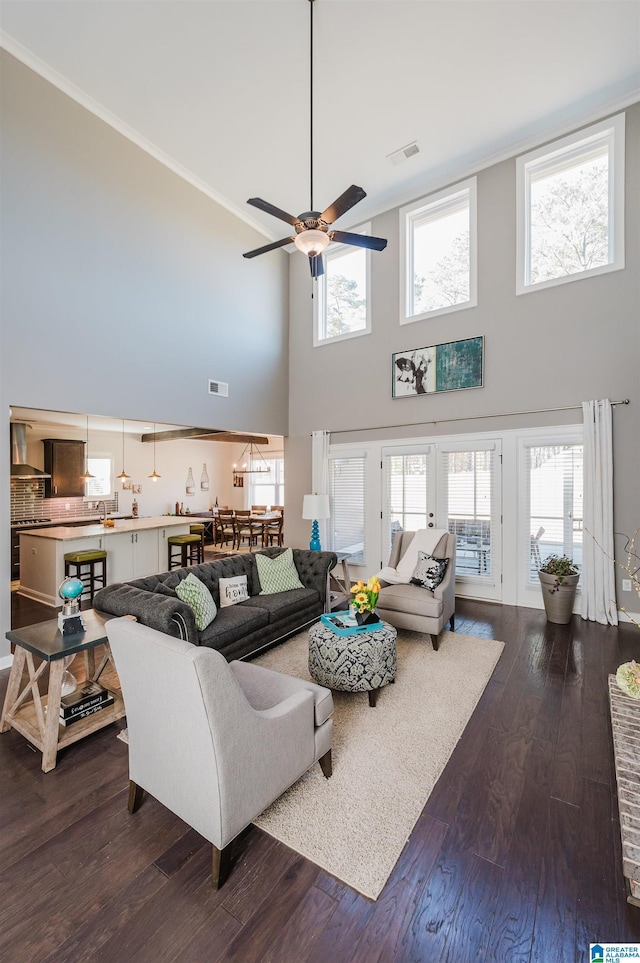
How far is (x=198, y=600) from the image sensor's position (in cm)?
329

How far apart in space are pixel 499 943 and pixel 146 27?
6.45 meters

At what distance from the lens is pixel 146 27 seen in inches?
142

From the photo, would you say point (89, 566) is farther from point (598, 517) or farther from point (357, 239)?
point (598, 517)

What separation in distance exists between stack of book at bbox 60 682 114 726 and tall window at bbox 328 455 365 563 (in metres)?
4.09

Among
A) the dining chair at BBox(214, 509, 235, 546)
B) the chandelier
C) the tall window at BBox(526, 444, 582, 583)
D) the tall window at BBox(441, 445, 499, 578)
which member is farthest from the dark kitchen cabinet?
the tall window at BBox(526, 444, 582, 583)

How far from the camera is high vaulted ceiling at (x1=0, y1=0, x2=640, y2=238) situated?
352 centimetres

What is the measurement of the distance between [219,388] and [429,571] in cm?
384

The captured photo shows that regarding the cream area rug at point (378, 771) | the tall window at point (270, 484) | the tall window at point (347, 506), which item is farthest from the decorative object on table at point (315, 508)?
the tall window at point (270, 484)

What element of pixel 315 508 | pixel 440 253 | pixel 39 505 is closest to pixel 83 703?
pixel 315 508

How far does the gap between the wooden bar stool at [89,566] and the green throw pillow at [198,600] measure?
7.88 feet

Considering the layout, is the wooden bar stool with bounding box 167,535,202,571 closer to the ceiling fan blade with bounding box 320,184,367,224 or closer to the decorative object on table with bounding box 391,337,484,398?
the decorative object on table with bounding box 391,337,484,398

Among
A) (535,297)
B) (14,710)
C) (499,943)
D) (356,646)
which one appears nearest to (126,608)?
(14,710)

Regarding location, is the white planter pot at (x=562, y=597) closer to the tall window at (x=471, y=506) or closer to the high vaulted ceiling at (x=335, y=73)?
the tall window at (x=471, y=506)

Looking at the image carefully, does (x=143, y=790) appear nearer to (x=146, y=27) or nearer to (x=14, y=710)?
(x=14, y=710)
